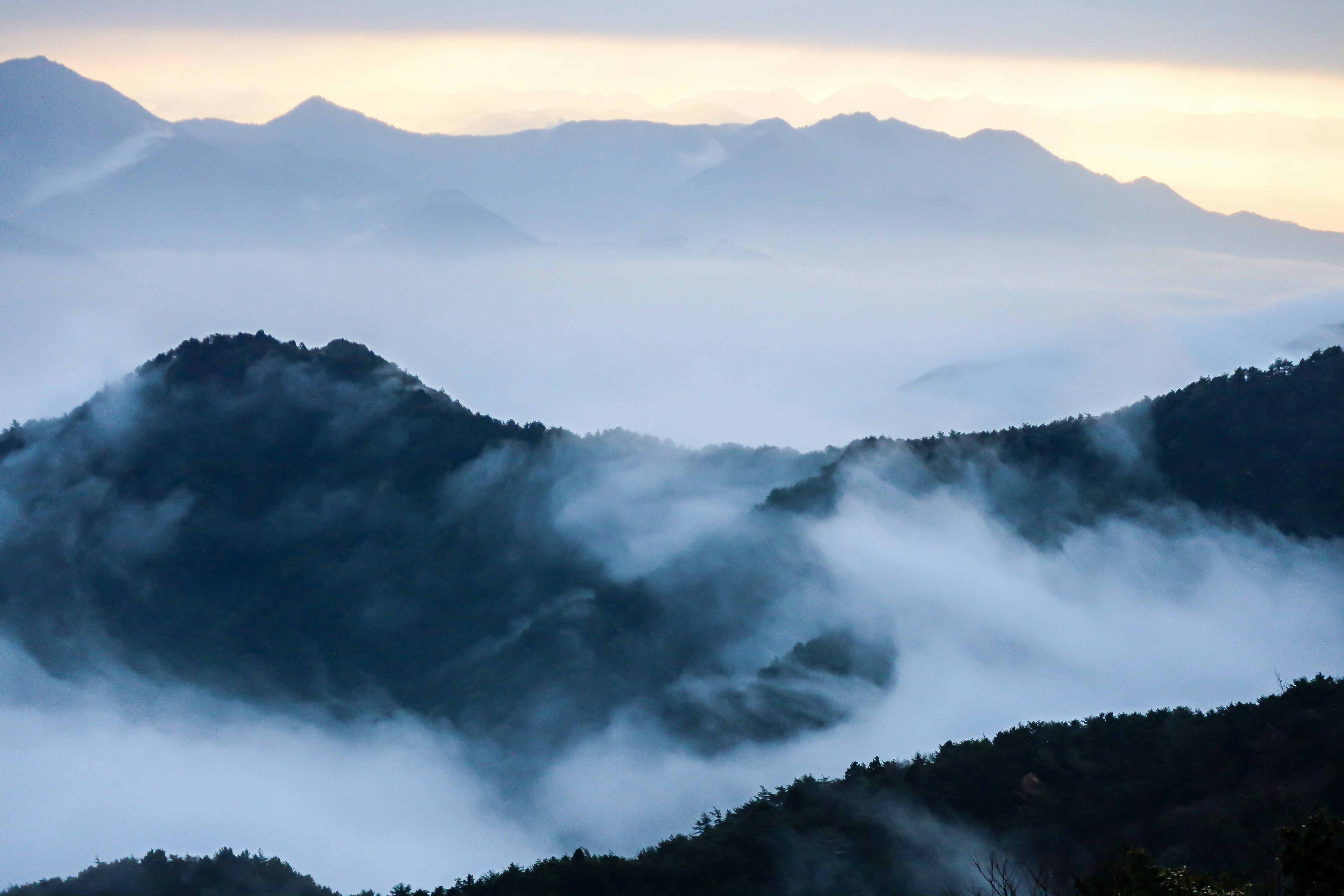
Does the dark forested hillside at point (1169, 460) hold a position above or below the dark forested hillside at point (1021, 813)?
above

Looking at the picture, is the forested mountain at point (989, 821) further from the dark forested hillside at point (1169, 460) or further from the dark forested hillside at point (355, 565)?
the dark forested hillside at point (1169, 460)

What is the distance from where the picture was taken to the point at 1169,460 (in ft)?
188

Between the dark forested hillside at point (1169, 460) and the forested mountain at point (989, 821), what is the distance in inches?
987

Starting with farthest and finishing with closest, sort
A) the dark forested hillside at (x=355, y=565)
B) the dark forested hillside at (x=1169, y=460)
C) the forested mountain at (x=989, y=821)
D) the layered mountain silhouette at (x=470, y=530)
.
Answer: the dark forested hillside at (x=1169, y=460) < the dark forested hillside at (x=355, y=565) < the layered mountain silhouette at (x=470, y=530) < the forested mountain at (x=989, y=821)

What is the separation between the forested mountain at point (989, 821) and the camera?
25.7 metres

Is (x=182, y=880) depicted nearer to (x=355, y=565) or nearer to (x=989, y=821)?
(x=989, y=821)

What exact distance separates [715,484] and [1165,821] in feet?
140

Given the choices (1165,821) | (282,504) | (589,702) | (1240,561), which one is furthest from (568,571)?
(1165,821)

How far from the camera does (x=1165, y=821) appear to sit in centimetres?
2645

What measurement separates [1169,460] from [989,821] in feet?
109

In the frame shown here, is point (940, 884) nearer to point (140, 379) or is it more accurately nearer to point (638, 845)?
point (638, 845)

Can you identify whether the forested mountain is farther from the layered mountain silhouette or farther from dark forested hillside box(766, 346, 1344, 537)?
dark forested hillside box(766, 346, 1344, 537)

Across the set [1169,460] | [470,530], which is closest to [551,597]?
[470,530]

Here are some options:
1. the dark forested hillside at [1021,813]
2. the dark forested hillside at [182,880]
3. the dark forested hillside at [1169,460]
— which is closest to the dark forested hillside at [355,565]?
the dark forested hillside at [1169,460]
